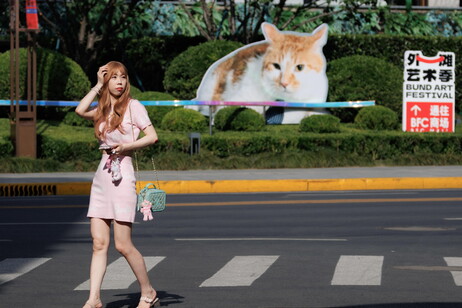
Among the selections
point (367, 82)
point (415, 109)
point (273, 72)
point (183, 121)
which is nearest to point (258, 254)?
point (183, 121)

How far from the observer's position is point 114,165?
8.34 metres

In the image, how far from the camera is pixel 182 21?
3662 centimetres

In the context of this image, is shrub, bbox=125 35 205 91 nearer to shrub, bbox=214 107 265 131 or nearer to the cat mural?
the cat mural

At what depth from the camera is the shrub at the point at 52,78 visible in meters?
28.5

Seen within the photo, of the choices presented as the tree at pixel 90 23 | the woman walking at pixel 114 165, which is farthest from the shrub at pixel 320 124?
the woman walking at pixel 114 165

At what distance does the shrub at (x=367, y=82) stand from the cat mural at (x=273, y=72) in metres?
0.75

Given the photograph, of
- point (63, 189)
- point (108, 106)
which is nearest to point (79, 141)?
point (63, 189)

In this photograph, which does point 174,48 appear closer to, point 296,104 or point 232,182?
point 296,104

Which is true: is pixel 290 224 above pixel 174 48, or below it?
below

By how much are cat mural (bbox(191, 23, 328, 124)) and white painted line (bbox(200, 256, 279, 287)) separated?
18.5 meters

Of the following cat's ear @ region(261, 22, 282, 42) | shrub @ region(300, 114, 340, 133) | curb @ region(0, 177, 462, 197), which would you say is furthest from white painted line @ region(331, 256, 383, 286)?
cat's ear @ region(261, 22, 282, 42)

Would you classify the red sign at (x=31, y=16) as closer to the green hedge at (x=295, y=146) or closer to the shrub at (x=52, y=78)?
the green hedge at (x=295, y=146)

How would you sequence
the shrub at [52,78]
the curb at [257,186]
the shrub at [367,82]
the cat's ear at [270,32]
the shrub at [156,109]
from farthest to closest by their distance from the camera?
the shrub at [367,82], the cat's ear at [270,32], the shrub at [156,109], the shrub at [52,78], the curb at [257,186]

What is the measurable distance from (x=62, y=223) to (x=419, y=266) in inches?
242
